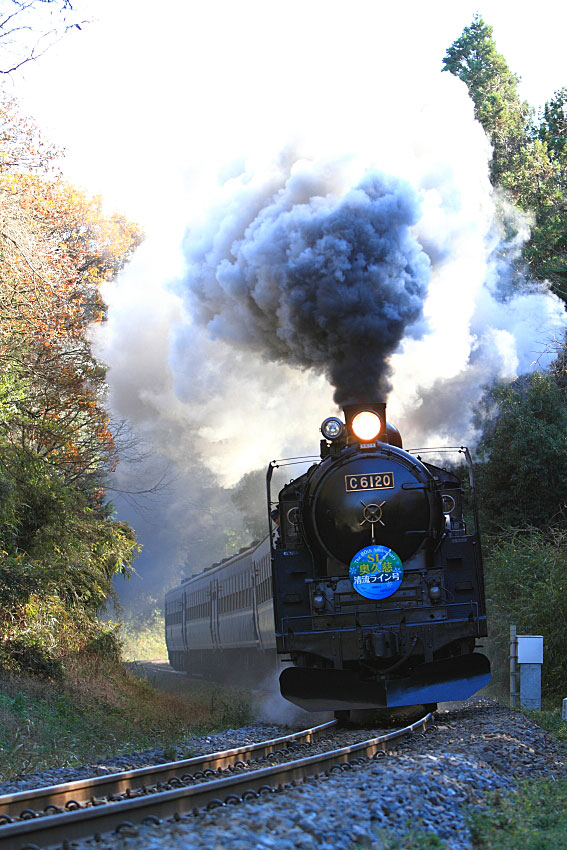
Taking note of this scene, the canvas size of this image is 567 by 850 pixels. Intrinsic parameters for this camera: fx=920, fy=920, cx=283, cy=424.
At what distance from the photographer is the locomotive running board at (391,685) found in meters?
9.51

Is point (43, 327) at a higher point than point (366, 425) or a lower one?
higher

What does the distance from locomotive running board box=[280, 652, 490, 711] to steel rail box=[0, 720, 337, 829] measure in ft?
4.86

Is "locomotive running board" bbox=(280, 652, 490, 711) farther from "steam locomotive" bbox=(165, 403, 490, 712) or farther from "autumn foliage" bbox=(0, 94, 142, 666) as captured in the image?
"autumn foliage" bbox=(0, 94, 142, 666)

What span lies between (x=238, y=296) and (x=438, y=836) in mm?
10350

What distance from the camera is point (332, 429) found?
1039 cm

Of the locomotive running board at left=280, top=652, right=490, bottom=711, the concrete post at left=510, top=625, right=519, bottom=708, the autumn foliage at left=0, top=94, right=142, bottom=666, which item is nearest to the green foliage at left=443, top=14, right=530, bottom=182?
the autumn foliage at left=0, top=94, right=142, bottom=666

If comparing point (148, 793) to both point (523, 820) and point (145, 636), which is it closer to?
point (523, 820)

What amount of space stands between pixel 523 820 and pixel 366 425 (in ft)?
18.1

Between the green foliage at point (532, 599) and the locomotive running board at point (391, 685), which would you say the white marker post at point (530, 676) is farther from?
the locomotive running board at point (391, 685)

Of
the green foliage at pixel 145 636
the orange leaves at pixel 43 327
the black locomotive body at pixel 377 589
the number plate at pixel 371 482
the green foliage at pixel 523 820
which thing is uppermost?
the orange leaves at pixel 43 327

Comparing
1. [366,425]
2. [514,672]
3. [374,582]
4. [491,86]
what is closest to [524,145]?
[491,86]

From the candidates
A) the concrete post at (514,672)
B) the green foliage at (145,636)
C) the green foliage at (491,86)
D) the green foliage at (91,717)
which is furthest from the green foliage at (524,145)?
the green foliage at (145,636)

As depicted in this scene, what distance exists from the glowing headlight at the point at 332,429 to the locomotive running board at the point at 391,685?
8.37ft

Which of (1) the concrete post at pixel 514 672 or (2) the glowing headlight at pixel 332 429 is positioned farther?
(1) the concrete post at pixel 514 672
